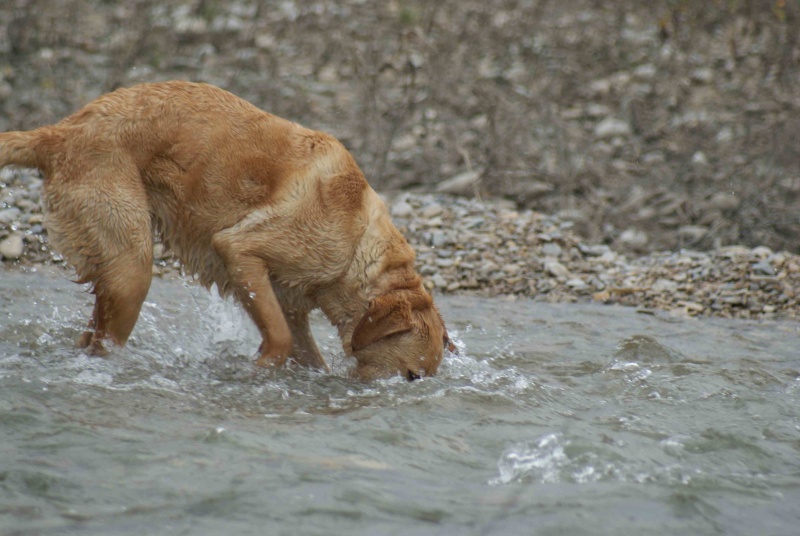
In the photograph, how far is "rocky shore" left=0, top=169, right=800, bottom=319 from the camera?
8.03 metres

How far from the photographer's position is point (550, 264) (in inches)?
340

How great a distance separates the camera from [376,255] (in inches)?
194

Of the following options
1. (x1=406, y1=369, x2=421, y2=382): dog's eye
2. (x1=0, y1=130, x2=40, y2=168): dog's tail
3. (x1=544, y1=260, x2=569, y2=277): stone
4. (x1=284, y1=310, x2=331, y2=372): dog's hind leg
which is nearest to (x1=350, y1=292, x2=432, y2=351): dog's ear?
(x1=406, y1=369, x2=421, y2=382): dog's eye

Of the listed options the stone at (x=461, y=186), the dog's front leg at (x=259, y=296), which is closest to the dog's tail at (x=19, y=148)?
the dog's front leg at (x=259, y=296)

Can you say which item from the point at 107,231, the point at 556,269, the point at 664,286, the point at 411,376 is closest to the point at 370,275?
the point at 411,376

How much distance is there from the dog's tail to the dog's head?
1953 mm

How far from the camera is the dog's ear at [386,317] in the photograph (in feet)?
15.8

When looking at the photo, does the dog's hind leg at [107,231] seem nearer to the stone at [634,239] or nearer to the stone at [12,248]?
the stone at [12,248]

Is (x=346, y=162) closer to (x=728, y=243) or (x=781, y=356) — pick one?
(x=781, y=356)

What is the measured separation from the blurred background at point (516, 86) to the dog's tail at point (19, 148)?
5.94 m

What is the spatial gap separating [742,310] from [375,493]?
554cm

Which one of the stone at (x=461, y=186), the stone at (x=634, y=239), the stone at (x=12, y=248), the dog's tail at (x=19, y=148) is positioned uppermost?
the dog's tail at (x=19, y=148)

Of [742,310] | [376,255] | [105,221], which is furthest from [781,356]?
[105,221]

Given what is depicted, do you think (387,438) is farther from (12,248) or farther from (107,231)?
(12,248)
